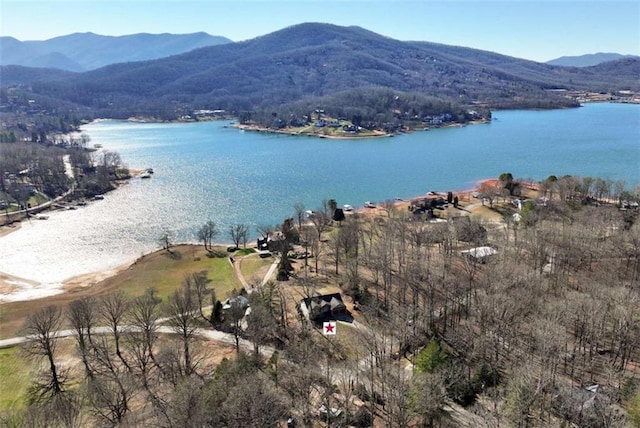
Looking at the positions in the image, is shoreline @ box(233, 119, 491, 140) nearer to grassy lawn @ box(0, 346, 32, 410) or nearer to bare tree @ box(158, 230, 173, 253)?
bare tree @ box(158, 230, 173, 253)

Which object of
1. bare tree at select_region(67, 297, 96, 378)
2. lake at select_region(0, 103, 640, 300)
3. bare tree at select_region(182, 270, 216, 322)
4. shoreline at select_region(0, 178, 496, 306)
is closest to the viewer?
bare tree at select_region(67, 297, 96, 378)

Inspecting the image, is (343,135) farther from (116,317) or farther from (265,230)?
(116,317)

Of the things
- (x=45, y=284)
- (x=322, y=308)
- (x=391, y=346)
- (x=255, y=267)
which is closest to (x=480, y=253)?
(x=322, y=308)

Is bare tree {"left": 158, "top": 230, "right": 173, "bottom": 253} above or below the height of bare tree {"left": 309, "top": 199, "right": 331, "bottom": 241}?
below

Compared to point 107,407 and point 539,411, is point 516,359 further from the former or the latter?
point 107,407

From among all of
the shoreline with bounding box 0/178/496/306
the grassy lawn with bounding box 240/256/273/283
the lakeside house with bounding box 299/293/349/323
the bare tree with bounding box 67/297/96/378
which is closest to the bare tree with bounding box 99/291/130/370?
the bare tree with bounding box 67/297/96/378

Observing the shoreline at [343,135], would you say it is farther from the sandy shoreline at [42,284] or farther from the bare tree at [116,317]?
the bare tree at [116,317]
